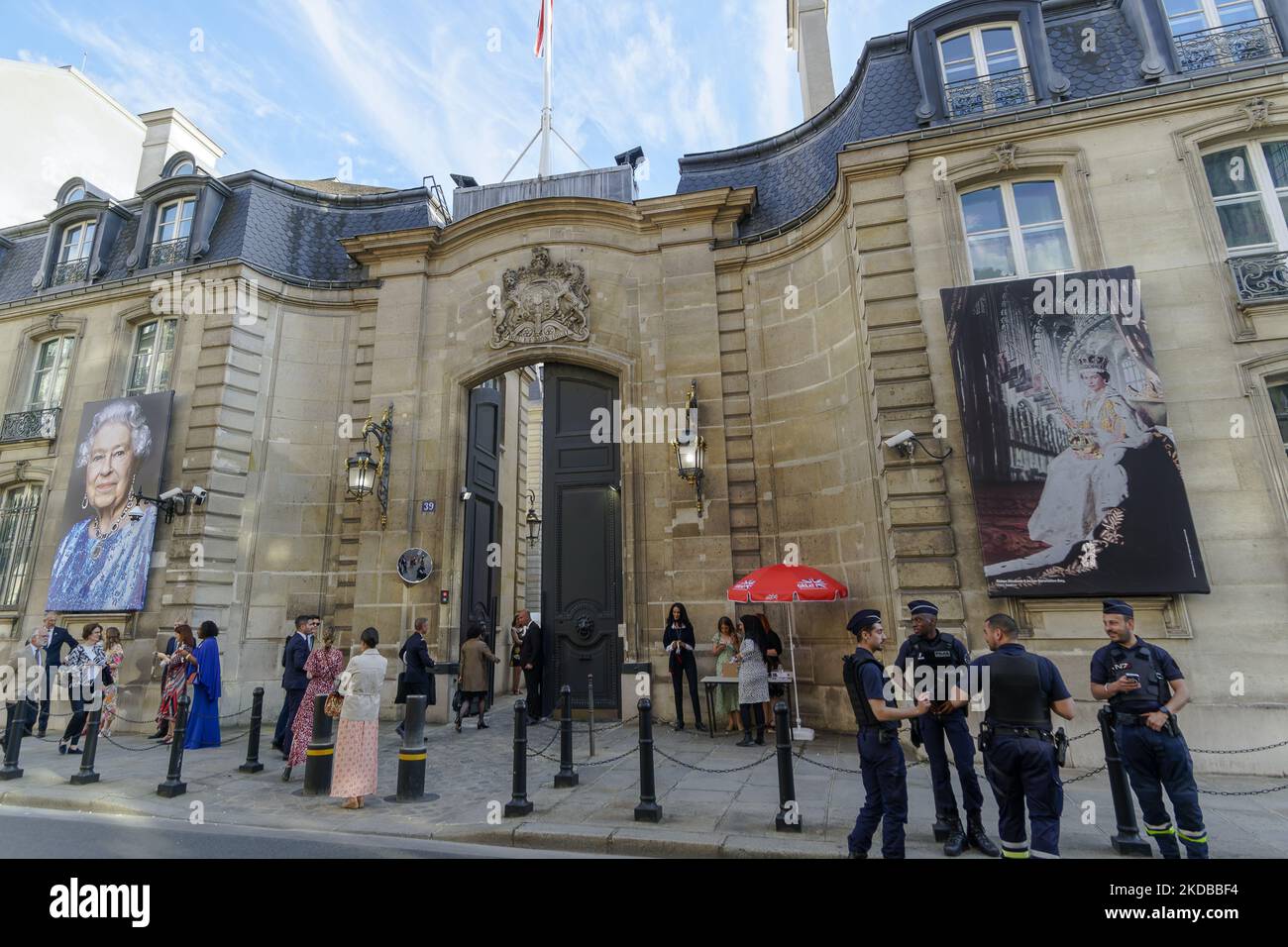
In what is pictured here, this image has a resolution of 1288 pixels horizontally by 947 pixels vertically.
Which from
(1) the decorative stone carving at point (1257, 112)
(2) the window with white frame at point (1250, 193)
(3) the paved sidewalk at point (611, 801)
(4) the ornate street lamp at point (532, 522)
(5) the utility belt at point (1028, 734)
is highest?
(1) the decorative stone carving at point (1257, 112)

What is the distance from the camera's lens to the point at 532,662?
36.9ft

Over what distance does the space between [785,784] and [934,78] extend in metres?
11.0

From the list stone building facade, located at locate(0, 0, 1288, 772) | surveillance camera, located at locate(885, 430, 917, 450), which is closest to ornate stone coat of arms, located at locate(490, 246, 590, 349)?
stone building facade, located at locate(0, 0, 1288, 772)

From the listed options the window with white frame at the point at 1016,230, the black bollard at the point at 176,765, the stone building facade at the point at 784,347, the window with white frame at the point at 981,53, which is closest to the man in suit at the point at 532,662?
the stone building facade at the point at 784,347

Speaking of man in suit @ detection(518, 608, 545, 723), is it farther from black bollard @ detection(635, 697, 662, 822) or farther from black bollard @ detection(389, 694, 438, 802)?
black bollard @ detection(635, 697, 662, 822)

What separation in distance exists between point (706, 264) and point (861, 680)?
9305mm

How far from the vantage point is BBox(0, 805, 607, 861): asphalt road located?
5195mm

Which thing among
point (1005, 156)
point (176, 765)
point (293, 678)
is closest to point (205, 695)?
point (293, 678)

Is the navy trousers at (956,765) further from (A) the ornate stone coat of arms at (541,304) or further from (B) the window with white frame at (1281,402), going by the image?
(A) the ornate stone coat of arms at (541,304)

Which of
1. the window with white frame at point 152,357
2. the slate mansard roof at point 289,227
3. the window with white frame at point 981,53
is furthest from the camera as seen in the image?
the slate mansard roof at point 289,227

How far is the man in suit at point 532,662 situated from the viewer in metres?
11.2

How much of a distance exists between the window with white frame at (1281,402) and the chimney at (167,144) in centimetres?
2259
